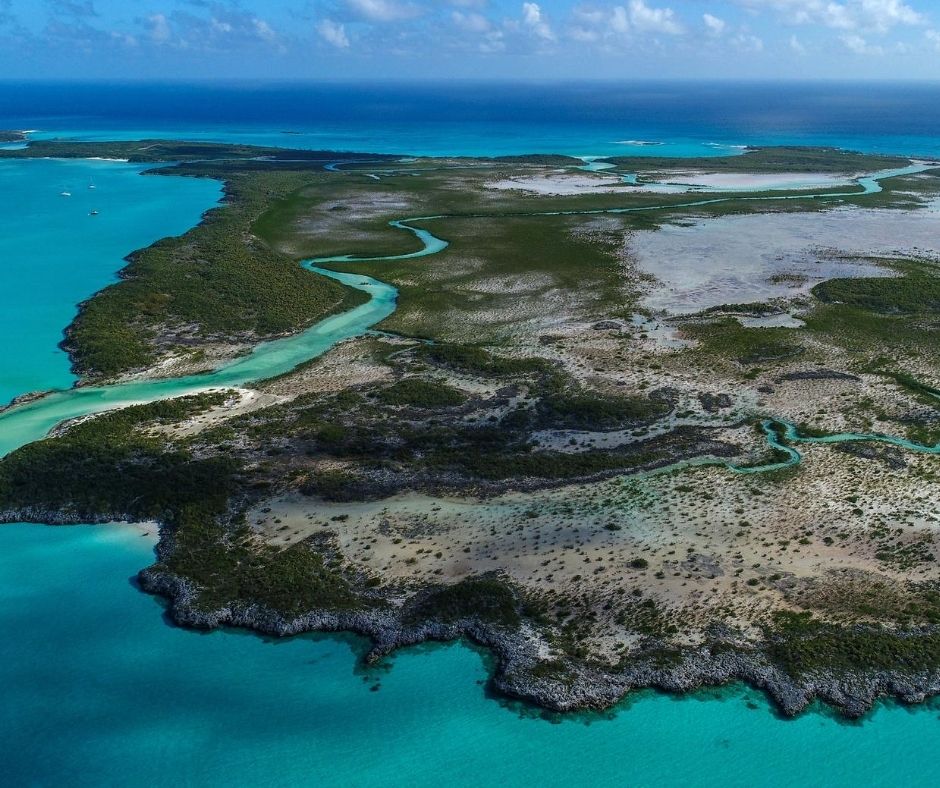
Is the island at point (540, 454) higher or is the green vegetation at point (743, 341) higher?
the green vegetation at point (743, 341)

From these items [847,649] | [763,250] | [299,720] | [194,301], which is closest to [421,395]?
[299,720]

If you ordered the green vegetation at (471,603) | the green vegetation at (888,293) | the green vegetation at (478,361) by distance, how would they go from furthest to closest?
the green vegetation at (888,293), the green vegetation at (478,361), the green vegetation at (471,603)

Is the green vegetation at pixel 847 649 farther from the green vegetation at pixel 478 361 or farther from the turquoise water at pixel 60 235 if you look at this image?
the turquoise water at pixel 60 235

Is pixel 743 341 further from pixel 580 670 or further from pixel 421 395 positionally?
pixel 580 670

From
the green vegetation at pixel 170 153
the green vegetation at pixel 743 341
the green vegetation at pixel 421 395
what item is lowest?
the green vegetation at pixel 421 395

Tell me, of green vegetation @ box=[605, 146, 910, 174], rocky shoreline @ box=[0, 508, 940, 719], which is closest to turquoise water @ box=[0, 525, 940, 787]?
rocky shoreline @ box=[0, 508, 940, 719]

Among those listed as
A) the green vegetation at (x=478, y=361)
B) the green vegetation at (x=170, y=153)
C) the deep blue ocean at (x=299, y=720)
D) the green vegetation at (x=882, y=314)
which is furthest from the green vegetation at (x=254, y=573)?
the green vegetation at (x=170, y=153)
